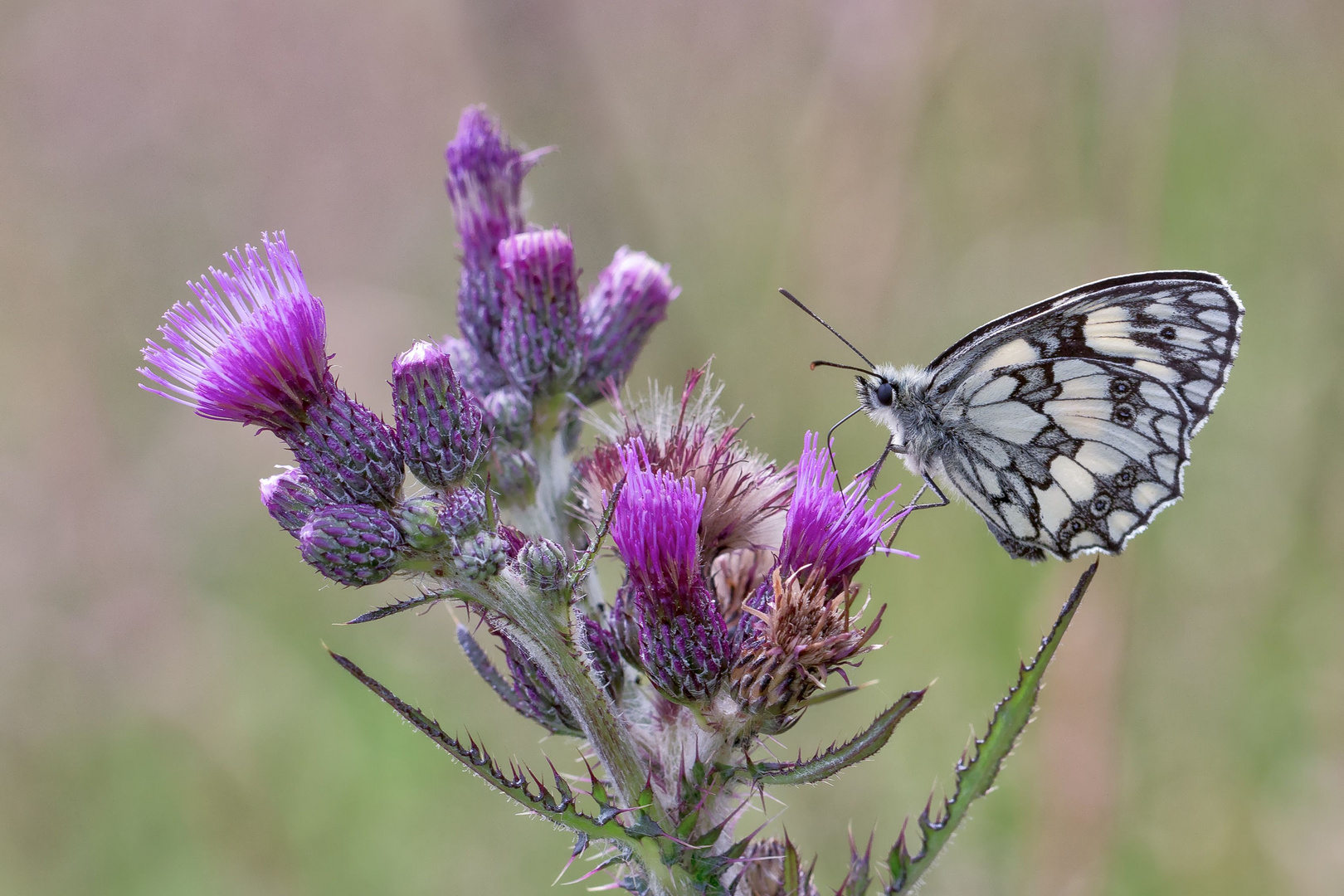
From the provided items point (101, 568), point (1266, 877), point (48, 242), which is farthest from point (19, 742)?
point (1266, 877)

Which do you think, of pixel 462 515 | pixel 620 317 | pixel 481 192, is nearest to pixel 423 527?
pixel 462 515

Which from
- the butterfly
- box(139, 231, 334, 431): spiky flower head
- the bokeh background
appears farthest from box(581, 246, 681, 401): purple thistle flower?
the bokeh background

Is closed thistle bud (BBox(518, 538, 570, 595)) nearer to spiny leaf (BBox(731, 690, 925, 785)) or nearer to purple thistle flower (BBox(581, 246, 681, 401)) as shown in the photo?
spiny leaf (BBox(731, 690, 925, 785))

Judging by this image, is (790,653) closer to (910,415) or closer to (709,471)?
(709,471)

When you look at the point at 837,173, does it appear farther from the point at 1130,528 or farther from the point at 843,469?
the point at 1130,528

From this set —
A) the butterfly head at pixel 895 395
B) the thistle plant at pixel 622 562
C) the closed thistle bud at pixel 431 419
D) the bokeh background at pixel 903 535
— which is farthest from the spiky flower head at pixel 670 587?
the bokeh background at pixel 903 535

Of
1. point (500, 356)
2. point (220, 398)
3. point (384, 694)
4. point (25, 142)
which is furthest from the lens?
point (25, 142)
